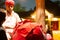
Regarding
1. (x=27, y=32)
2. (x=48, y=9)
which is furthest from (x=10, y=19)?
(x=48, y=9)

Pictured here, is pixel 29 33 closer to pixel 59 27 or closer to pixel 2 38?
pixel 2 38

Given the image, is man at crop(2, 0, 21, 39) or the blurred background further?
the blurred background

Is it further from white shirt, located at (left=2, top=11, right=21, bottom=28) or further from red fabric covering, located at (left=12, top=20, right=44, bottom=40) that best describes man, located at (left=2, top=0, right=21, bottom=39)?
red fabric covering, located at (left=12, top=20, right=44, bottom=40)

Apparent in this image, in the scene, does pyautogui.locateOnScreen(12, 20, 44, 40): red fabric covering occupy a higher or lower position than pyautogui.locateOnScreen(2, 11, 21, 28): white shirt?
higher

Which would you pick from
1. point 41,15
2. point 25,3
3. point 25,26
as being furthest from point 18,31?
point 25,3

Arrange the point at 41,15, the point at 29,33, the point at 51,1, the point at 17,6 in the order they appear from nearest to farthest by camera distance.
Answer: the point at 29,33 → the point at 41,15 → the point at 17,6 → the point at 51,1

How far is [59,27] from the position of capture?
2594 mm

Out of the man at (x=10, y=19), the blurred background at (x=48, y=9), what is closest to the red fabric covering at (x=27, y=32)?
the man at (x=10, y=19)

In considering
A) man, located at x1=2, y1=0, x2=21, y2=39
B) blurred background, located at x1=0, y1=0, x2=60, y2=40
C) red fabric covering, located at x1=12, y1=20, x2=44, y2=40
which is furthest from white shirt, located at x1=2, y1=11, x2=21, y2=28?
blurred background, located at x1=0, y1=0, x2=60, y2=40

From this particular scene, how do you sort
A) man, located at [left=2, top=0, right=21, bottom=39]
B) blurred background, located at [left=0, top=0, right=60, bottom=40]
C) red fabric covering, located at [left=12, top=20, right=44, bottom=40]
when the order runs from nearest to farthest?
red fabric covering, located at [left=12, top=20, right=44, bottom=40] → man, located at [left=2, top=0, right=21, bottom=39] → blurred background, located at [left=0, top=0, right=60, bottom=40]

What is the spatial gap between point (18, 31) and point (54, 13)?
2281 mm

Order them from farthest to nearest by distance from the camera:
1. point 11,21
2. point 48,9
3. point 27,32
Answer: point 48,9 < point 11,21 < point 27,32

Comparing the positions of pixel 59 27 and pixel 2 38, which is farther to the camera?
pixel 59 27

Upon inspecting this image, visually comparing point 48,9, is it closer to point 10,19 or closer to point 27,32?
point 10,19
